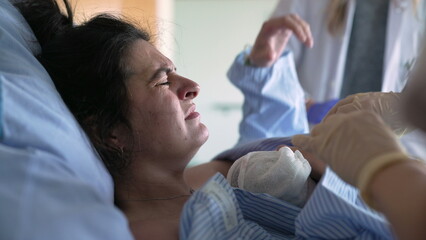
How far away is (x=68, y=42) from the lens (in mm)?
898

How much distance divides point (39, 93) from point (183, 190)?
0.32 metres

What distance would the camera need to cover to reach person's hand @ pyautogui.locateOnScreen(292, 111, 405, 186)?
1.67 feet

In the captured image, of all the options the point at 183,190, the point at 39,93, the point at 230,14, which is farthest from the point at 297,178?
the point at 230,14

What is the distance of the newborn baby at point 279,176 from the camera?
81 cm

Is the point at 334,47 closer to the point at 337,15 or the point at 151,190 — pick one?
the point at 337,15

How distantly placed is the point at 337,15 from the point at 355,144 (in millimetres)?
1307

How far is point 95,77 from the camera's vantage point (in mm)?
862

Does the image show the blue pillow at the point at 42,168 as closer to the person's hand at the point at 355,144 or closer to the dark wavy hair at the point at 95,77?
the dark wavy hair at the point at 95,77

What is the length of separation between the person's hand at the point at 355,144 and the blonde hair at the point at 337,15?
123 cm

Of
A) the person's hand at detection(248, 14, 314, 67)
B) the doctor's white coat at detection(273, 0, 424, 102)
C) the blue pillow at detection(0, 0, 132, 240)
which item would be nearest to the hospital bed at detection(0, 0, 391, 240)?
the blue pillow at detection(0, 0, 132, 240)

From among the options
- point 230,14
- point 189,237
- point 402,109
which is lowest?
point 230,14

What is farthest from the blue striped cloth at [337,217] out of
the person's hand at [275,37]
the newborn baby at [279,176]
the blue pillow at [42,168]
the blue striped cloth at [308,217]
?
the person's hand at [275,37]

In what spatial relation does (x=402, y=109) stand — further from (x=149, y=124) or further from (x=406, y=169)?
(x=149, y=124)

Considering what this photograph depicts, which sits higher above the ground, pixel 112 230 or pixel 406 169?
pixel 406 169
